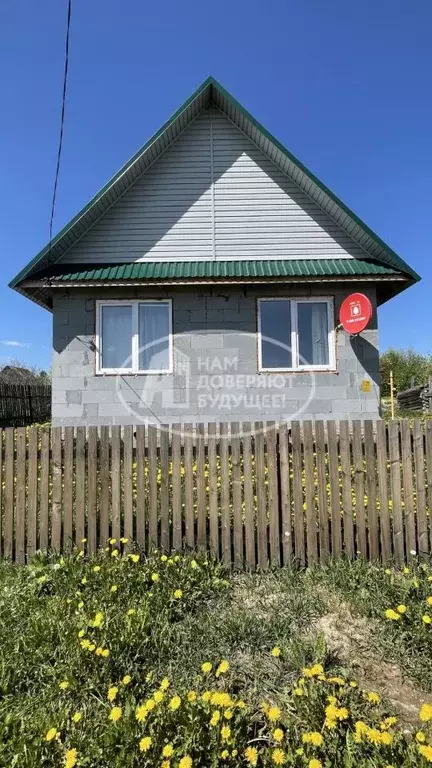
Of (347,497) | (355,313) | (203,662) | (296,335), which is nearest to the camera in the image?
(203,662)

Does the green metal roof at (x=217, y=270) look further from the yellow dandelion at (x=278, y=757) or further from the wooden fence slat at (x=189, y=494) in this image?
the yellow dandelion at (x=278, y=757)

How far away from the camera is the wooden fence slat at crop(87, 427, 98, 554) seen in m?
4.08

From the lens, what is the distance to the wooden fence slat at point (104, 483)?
4090 millimetres

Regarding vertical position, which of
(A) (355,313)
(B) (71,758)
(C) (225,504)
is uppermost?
(A) (355,313)

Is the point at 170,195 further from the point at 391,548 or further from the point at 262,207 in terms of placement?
the point at 391,548

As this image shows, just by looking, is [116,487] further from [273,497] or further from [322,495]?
[322,495]

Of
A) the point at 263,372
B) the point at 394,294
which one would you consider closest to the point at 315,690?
the point at 263,372

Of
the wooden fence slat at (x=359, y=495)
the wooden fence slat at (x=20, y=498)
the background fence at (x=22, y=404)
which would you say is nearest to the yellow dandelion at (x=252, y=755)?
the wooden fence slat at (x=359, y=495)

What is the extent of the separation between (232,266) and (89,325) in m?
3.23

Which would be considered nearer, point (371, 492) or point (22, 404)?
point (371, 492)

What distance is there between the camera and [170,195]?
940 centimetres

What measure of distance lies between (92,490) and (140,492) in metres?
0.48

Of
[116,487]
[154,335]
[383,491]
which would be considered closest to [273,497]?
[383,491]

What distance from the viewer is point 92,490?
413 centimetres
